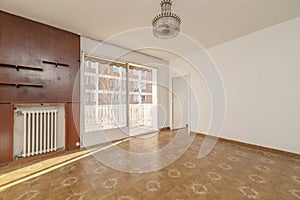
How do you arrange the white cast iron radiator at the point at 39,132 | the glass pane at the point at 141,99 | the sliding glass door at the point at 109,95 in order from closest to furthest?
1. the white cast iron radiator at the point at 39,132
2. the sliding glass door at the point at 109,95
3. the glass pane at the point at 141,99

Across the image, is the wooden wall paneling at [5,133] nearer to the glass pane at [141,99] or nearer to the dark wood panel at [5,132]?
the dark wood panel at [5,132]

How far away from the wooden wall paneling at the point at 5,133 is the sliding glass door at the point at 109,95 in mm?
1210

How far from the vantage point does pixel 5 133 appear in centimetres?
234

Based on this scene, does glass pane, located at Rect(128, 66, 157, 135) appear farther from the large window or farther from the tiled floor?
the tiled floor

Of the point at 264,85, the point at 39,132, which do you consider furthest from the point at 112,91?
the point at 264,85

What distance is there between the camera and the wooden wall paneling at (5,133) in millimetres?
2314

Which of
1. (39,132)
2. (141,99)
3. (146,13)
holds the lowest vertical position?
(39,132)

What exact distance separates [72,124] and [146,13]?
265 centimetres

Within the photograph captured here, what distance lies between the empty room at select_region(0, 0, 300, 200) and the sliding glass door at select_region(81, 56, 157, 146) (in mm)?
27

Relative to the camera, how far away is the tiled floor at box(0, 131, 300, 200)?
159 centimetres

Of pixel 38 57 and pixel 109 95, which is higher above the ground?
pixel 38 57

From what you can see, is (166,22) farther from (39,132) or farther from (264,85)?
(39,132)

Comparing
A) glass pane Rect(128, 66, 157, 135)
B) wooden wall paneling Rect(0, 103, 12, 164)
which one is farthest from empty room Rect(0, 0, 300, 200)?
glass pane Rect(128, 66, 157, 135)

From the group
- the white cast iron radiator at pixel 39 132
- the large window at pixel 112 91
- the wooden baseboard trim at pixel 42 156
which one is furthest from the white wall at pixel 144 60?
the wooden baseboard trim at pixel 42 156
